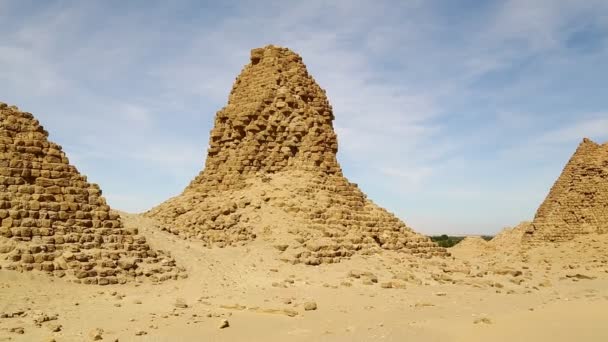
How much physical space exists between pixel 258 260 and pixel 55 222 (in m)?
5.45

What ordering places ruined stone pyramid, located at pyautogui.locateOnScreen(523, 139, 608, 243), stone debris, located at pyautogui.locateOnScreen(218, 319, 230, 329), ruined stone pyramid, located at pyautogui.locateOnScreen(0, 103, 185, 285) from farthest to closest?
1. ruined stone pyramid, located at pyautogui.locateOnScreen(523, 139, 608, 243)
2. ruined stone pyramid, located at pyautogui.locateOnScreen(0, 103, 185, 285)
3. stone debris, located at pyautogui.locateOnScreen(218, 319, 230, 329)

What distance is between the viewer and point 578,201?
27.8m

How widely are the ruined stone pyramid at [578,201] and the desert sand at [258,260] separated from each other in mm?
2372

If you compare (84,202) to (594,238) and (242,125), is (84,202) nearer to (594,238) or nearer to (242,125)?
(242,125)

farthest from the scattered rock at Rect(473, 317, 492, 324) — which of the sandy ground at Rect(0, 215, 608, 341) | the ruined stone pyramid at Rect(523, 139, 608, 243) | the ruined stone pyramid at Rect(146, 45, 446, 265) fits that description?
the ruined stone pyramid at Rect(523, 139, 608, 243)

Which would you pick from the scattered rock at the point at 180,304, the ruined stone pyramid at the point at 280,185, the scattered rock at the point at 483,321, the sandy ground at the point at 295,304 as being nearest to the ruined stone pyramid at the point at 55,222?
the sandy ground at the point at 295,304

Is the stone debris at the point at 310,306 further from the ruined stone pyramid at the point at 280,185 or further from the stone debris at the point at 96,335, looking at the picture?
the ruined stone pyramid at the point at 280,185

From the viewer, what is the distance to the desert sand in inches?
374

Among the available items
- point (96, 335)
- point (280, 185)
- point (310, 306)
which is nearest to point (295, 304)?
point (310, 306)


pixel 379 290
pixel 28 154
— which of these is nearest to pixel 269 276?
pixel 379 290

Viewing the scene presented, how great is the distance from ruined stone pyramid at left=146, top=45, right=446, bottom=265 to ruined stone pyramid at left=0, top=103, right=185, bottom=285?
3836mm

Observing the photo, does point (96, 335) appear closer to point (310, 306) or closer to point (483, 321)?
point (310, 306)

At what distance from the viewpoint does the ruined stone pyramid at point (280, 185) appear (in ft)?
57.0

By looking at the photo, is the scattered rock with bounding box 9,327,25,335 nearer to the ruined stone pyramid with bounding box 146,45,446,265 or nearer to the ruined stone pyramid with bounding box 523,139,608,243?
the ruined stone pyramid with bounding box 146,45,446,265
